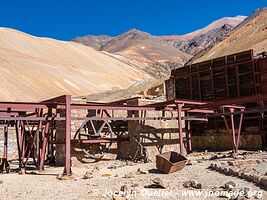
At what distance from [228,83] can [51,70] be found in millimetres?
40744

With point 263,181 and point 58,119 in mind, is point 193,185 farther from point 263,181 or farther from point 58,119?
point 58,119

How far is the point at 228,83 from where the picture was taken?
21.9 m

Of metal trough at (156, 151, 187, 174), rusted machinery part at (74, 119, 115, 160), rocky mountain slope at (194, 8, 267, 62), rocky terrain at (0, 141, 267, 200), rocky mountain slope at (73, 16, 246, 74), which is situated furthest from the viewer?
rocky mountain slope at (73, 16, 246, 74)

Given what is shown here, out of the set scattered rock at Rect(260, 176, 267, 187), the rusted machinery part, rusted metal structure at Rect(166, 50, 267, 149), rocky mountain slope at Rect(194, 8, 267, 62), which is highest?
rocky mountain slope at Rect(194, 8, 267, 62)

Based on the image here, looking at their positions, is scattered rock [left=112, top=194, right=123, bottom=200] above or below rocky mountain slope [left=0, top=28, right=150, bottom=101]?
below

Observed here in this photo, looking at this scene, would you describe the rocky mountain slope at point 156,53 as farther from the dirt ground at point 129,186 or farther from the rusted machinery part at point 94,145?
the dirt ground at point 129,186

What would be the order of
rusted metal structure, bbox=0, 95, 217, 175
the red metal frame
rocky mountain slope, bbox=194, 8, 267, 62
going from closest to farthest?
the red metal frame
rusted metal structure, bbox=0, 95, 217, 175
rocky mountain slope, bbox=194, 8, 267, 62

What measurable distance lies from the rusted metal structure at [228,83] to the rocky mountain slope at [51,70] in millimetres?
20237

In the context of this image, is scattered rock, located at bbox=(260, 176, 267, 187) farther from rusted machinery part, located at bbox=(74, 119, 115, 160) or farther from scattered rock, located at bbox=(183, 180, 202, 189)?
rusted machinery part, located at bbox=(74, 119, 115, 160)

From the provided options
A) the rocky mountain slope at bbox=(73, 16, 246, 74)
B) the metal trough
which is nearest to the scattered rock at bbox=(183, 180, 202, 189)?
the metal trough

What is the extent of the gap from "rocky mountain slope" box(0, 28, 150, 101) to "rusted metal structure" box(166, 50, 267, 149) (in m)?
20.2

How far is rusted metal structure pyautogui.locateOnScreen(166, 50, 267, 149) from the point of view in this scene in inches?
782

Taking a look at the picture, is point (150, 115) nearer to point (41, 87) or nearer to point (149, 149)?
point (149, 149)

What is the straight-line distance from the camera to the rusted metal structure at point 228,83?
19875 mm
